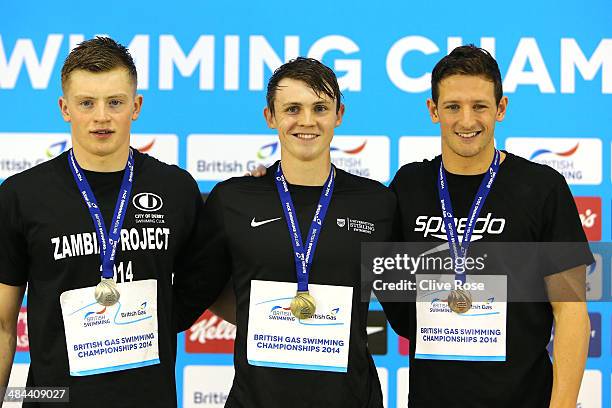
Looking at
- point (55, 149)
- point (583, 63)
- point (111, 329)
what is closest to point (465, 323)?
point (111, 329)

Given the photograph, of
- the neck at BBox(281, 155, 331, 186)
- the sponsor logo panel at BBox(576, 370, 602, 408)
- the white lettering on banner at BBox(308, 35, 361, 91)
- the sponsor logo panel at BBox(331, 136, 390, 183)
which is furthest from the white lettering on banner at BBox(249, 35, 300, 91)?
the sponsor logo panel at BBox(576, 370, 602, 408)

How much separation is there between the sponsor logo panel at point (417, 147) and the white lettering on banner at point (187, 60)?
3.34ft

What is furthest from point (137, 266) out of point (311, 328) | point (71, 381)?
point (311, 328)

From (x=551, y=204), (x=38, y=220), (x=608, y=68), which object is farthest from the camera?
(x=608, y=68)

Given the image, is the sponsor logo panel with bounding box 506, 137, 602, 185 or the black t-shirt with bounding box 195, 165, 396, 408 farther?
the sponsor logo panel with bounding box 506, 137, 602, 185

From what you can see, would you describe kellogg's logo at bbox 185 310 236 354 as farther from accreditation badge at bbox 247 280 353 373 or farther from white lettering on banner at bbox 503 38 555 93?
white lettering on banner at bbox 503 38 555 93

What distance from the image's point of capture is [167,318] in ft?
7.45

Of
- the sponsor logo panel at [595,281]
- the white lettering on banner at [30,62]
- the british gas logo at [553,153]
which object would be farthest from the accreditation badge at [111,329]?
the sponsor logo panel at [595,281]

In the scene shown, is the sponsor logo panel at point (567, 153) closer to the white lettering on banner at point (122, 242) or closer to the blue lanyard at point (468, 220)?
the blue lanyard at point (468, 220)

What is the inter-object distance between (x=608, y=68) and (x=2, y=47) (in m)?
3.08

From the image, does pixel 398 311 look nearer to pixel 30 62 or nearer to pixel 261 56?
pixel 261 56

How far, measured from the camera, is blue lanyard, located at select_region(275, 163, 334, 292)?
217 cm

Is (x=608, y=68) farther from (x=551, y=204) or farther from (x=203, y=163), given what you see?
(x=203, y=163)

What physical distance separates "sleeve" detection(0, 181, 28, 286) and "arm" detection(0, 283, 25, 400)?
0.04m
